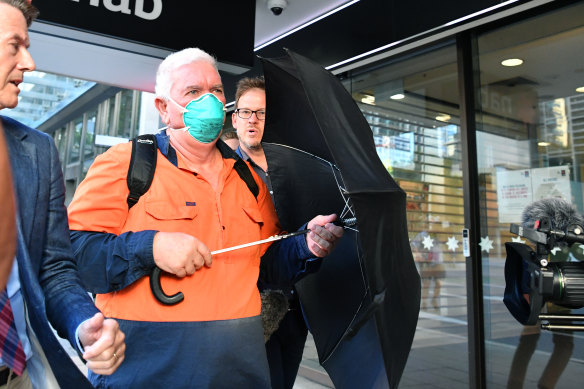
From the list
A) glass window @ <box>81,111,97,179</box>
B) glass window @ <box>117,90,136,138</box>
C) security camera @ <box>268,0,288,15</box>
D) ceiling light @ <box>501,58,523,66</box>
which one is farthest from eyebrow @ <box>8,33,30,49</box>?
glass window @ <box>81,111,97,179</box>

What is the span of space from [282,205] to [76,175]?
8333 mm

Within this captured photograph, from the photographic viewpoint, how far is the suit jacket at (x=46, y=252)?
1.04m

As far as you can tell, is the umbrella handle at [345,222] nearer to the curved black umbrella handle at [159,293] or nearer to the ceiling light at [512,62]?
the curved black umbrella handle at [159,293]

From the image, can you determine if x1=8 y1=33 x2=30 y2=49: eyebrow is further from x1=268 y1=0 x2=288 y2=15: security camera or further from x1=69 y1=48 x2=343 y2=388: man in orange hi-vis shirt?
x1=268 y1=0 x2=288 y2=15: security camera

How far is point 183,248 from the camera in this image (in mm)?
1416

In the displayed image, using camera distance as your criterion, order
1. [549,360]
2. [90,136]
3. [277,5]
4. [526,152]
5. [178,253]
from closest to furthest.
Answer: [178,253] < [549,360] < [526,152] < [277,5] < [90,136]

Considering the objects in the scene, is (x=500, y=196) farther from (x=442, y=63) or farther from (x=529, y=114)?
(x=442, y=63)

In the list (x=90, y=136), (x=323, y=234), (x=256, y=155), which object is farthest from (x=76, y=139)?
(x=323, y=234)

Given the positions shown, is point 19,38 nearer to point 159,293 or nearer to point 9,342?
point 9,342

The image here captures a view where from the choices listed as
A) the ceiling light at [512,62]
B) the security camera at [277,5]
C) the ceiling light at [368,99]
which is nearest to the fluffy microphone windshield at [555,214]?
the ceiling light at [512,62]

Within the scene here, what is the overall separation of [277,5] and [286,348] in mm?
3085

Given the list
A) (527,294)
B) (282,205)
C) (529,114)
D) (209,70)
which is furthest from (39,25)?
(529,114)

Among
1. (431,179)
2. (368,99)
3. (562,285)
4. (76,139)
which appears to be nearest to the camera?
(562,285)

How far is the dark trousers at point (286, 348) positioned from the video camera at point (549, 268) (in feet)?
3.28
